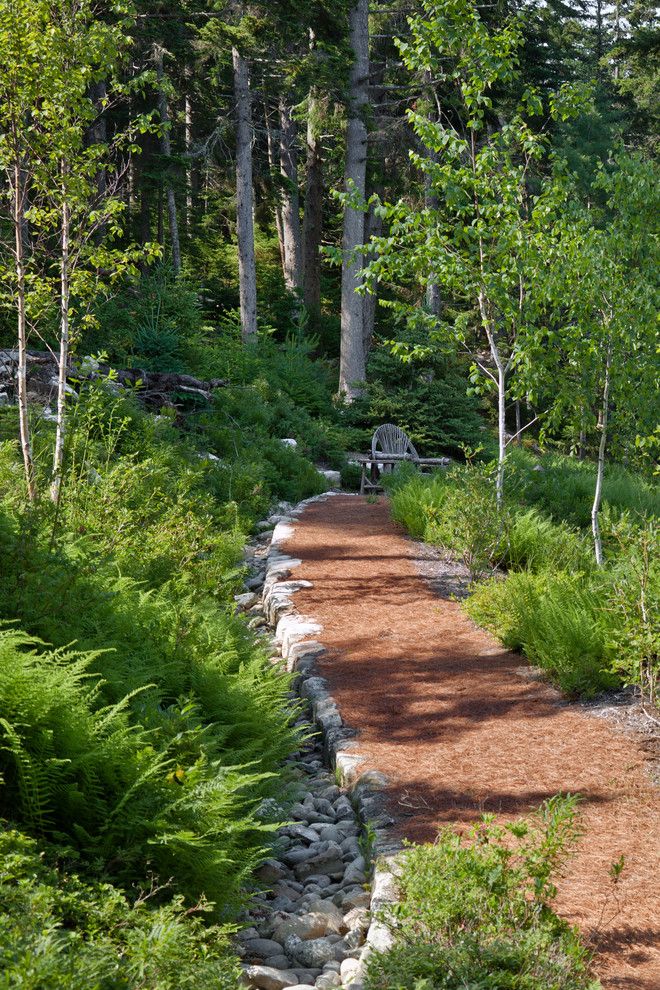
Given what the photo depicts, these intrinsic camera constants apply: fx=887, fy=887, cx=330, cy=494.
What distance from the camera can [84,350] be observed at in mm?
14250

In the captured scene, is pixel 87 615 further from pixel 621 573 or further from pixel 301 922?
pixel 621 573

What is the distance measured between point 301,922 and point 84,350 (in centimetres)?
1223

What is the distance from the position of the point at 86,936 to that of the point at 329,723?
254 cm

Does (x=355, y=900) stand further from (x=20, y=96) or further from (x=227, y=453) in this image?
(x=227, y=453)

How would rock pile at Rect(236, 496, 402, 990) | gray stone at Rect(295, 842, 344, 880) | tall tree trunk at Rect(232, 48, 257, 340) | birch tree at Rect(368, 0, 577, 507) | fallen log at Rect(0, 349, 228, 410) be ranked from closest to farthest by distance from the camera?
1. rock pile at Rect(236, 496, 402, 990)
2. gray stone at Rect(295, 842, 344, 880)
3. birch tree at Rect(368, 0, 577, 507)
4. fallen log at Rect(0, 349, 228, 410)
5. tall tree trunk at Rect(232, 48, 257, 340)

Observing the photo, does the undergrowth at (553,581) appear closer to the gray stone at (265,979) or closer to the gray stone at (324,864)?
the gray stone at (324,864)

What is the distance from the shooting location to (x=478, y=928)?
278cm

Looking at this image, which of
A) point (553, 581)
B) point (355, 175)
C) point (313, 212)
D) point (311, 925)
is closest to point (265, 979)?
point (311, 925)

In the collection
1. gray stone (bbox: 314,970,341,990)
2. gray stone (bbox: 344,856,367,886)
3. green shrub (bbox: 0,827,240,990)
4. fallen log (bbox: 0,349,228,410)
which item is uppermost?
fallen log (bbox: 0,349,228,410)

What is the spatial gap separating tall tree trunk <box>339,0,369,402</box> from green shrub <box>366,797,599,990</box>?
15.1 metres

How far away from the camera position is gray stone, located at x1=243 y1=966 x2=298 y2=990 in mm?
2916

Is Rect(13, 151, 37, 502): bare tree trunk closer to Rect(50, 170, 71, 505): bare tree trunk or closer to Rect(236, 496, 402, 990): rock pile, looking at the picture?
Rect(50, 170, 71, 505): bare tree trunk

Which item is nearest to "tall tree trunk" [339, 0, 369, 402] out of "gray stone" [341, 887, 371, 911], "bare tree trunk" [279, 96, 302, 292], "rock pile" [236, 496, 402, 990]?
"bare tree trunk" [279, 96, 302, 292]

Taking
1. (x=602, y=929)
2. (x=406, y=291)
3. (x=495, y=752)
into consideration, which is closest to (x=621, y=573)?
(x=495, y=752)
